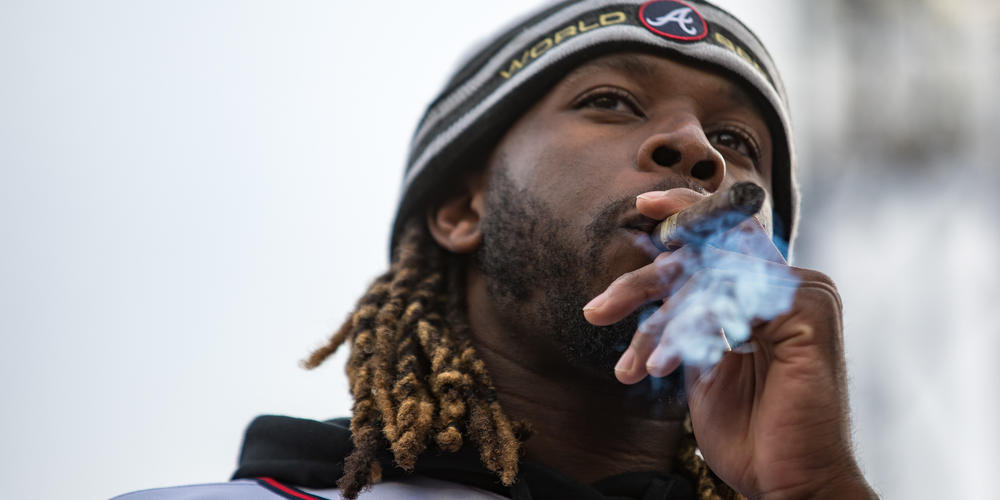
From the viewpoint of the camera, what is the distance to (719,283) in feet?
5.88

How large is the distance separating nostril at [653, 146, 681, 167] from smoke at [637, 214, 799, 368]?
2.05 feet

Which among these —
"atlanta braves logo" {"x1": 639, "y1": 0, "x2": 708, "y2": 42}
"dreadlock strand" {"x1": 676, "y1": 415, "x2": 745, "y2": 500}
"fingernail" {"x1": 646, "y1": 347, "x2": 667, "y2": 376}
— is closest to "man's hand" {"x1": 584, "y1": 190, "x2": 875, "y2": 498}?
"fingernail" {"x1": 646, "y1": 347, "x2": 667, "y2": 376}

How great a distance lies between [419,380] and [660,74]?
43.0 inches

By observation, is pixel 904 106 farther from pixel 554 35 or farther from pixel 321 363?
pixel 321 363

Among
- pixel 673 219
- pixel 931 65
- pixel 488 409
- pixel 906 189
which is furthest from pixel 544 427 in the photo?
pixel 931 65

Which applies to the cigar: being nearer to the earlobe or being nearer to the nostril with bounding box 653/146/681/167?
the nostril with bounding box 653/146/681/167

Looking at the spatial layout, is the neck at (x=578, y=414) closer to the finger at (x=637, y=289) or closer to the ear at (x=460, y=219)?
the ear at (x=460, y=219)

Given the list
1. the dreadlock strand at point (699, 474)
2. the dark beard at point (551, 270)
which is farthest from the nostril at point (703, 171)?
the dreadlock strand at point (699, 474)

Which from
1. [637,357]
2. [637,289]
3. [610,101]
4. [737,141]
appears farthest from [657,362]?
[737,141]

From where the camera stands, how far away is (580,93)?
2.85m

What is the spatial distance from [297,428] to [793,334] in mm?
1270

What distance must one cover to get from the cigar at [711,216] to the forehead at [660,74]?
86 centimetres

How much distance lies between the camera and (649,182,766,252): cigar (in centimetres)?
152

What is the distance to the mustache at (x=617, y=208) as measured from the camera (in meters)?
2.35
